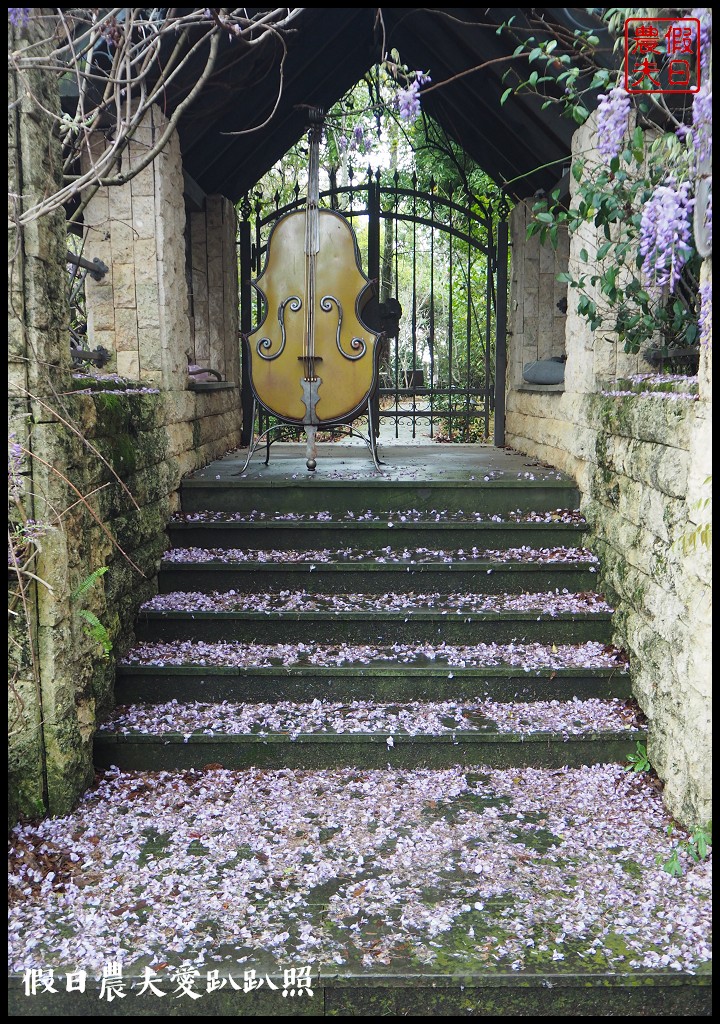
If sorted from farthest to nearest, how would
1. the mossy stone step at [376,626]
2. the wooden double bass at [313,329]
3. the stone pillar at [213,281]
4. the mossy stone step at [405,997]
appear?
the stone pillar at [213,281]
the wooden double bass at [313,329]
the mossy stone step at [376,626]
the mossy stone step at [405,997]

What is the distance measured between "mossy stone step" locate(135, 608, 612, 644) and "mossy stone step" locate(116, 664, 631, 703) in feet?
0.85

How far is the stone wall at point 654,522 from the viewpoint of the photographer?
2.40 meters

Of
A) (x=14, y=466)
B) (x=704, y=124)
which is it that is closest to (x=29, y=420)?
(x=14, y=466)

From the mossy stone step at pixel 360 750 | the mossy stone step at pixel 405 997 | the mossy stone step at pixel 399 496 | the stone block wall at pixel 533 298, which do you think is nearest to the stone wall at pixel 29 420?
the mossy stone step at pixel 360 750

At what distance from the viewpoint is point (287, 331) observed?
428 cm

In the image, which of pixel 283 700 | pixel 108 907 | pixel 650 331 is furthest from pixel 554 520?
pixel 108 907

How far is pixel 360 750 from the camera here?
9.45ft

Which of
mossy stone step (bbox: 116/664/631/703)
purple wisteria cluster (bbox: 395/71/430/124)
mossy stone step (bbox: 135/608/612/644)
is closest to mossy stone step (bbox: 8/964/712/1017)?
mossy stone step (bbox: 116/664/631/703)

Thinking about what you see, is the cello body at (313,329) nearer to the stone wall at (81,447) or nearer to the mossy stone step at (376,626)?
the stone wall at (81,447)

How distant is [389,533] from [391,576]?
298 mm

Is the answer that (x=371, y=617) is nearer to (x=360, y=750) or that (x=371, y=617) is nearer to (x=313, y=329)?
(x=360, y=750)

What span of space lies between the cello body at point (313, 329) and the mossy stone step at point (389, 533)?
28.5 inches

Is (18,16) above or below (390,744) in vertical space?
above

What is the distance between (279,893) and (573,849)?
878 millimetres
